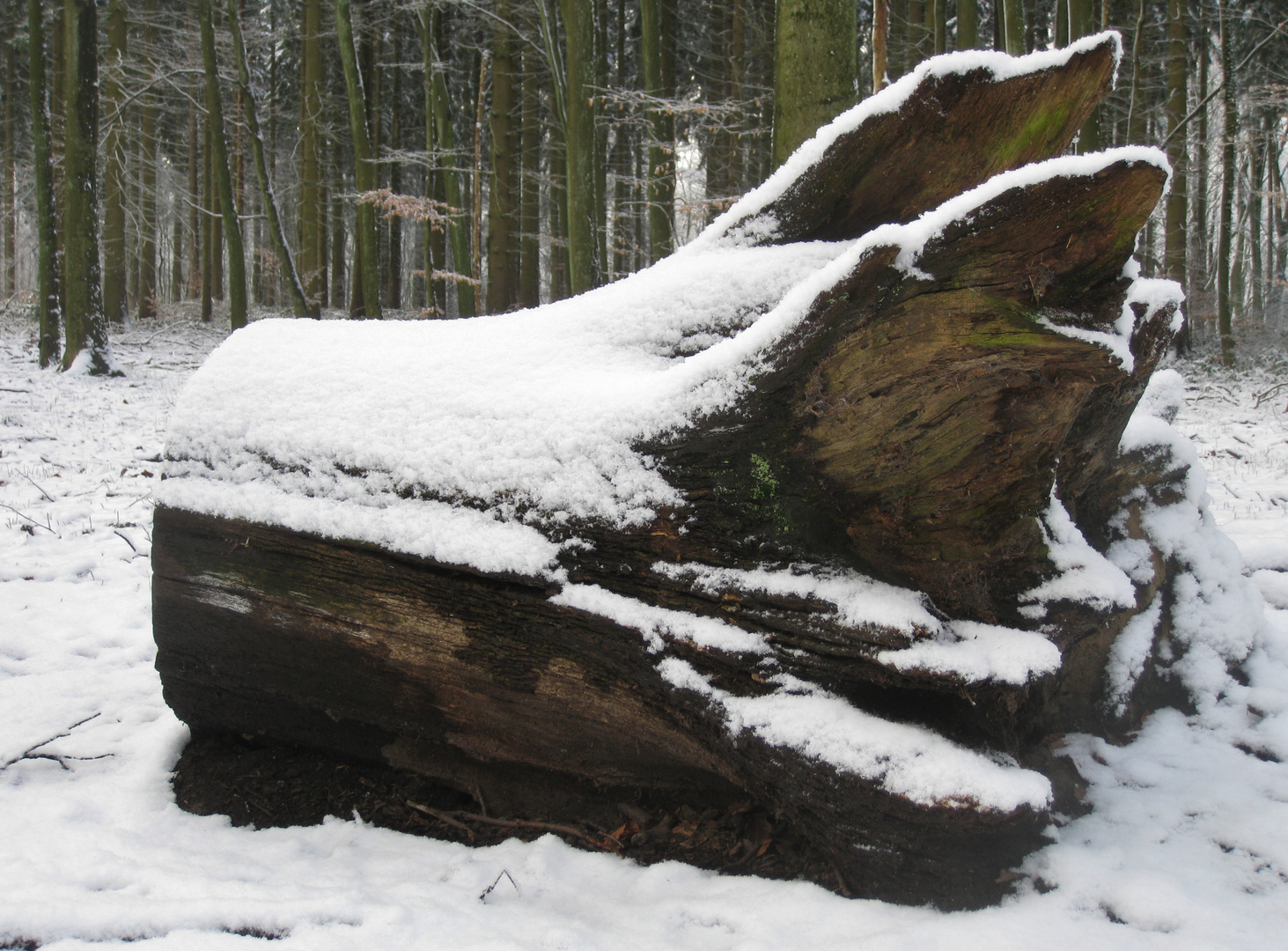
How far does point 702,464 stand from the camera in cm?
191

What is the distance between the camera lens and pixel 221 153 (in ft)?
37.7

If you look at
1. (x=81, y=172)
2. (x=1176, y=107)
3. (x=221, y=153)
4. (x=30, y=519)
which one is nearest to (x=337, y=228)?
(x=221, y=153)

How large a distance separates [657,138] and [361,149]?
4.39 meters

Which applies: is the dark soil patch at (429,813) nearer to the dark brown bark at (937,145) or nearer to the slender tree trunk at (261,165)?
the dark brown bark at (937,145)

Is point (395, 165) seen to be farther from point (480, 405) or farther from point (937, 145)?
point (937, 145)

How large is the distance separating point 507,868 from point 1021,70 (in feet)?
8.37

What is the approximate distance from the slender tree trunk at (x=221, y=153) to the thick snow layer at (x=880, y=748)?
426 inches

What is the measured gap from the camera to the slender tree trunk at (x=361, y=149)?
1046cm

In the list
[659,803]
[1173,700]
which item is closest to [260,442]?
[659,803]

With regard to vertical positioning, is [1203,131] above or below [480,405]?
above

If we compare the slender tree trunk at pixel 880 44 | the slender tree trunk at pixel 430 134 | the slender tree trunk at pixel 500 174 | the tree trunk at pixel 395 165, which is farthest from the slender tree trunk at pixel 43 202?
the slender tree trunk at pixel 880 44

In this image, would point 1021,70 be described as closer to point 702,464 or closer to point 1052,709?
point 702,464

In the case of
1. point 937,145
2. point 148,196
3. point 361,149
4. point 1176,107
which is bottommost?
point 937,145

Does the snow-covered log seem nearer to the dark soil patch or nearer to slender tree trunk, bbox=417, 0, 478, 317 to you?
the dark soil patch
